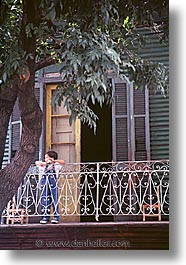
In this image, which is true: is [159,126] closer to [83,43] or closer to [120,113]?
[120,113]

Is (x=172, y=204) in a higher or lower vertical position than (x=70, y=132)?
lower

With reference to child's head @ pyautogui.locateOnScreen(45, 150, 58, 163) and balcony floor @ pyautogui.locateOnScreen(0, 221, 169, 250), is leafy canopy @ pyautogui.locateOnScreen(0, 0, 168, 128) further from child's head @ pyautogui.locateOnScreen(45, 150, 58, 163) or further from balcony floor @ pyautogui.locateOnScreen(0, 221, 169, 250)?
balcony floor @ pyautogui.locateOnScreen(0, 221, 169, 250)

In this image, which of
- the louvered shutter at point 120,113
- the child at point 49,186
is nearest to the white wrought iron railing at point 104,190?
the child at point 49,186

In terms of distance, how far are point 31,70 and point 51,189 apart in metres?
0.49

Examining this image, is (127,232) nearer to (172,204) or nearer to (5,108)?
(172,204)

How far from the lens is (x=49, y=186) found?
203cm

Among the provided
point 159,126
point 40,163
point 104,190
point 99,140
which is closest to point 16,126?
point 40,163

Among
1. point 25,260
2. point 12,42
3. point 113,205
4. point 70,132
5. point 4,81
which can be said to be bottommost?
point 25,260

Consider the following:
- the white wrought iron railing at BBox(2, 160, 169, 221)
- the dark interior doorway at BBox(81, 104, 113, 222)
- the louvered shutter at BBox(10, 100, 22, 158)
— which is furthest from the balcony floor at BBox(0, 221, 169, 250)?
the louvered shutter at BBox(10, 100, 22, 158)

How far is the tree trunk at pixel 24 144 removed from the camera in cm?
208

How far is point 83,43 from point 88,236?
752 mm

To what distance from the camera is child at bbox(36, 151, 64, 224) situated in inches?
79.2

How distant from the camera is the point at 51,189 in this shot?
6.64ft

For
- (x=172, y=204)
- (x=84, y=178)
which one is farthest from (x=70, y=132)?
(x=172, y=204)
